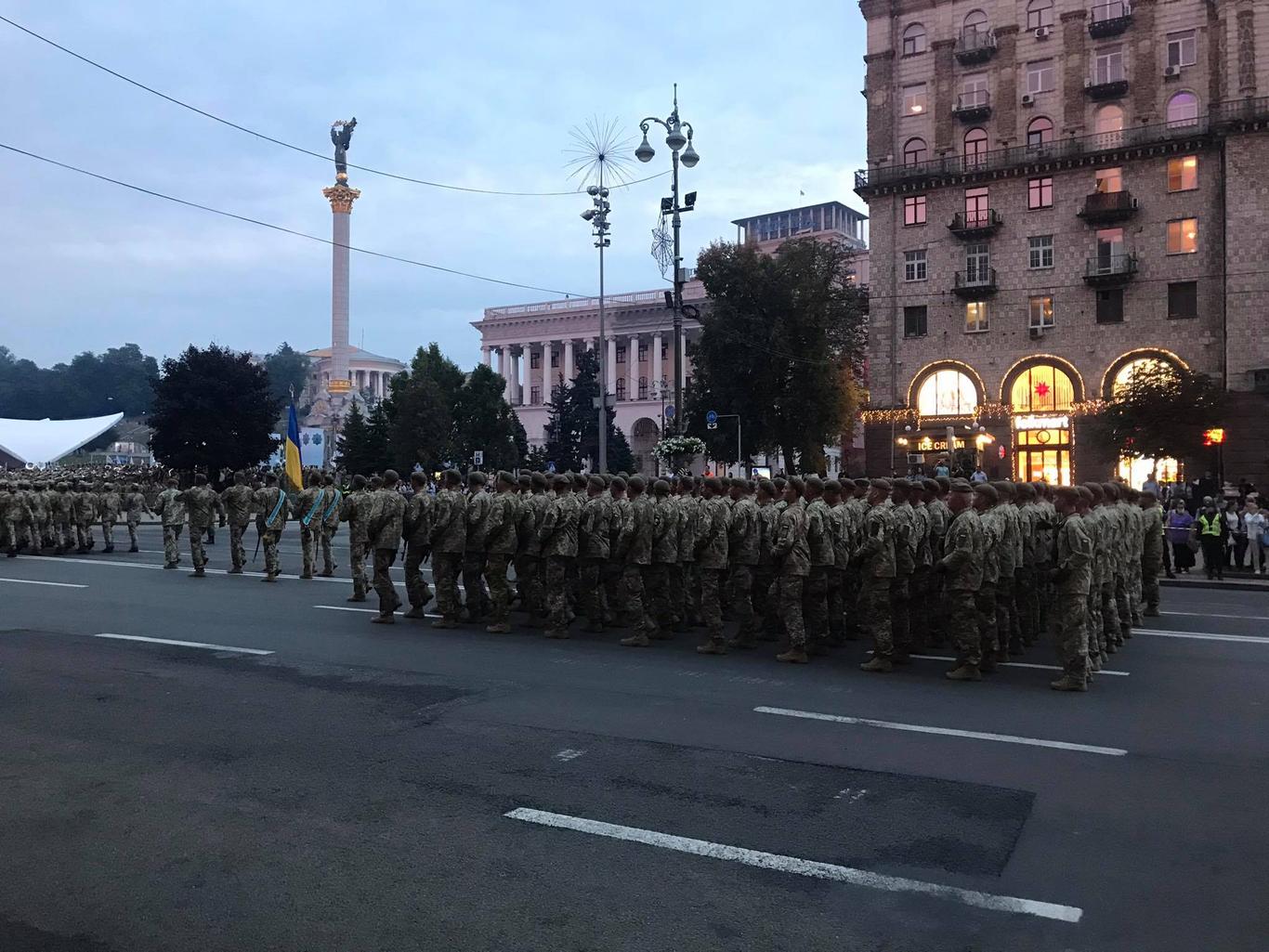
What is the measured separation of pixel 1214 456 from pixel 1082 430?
4.97 metres

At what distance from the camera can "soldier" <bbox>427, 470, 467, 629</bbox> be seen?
12.7 metres

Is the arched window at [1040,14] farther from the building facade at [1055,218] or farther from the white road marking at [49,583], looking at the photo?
the white road marking at [49,583]

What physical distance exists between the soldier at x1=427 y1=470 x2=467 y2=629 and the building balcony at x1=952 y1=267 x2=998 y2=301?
35.8m

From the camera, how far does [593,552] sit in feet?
39.8

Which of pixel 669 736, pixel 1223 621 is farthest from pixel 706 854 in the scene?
pixel 1223 621

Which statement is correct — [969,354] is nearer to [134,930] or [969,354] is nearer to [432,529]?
[432,529]

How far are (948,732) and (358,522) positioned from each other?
9333 millimetres

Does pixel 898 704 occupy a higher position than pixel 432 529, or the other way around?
pixel 432 529

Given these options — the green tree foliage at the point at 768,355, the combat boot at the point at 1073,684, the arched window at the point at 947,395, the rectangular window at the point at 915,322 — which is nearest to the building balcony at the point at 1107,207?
the rectangular window at the point at 915,322

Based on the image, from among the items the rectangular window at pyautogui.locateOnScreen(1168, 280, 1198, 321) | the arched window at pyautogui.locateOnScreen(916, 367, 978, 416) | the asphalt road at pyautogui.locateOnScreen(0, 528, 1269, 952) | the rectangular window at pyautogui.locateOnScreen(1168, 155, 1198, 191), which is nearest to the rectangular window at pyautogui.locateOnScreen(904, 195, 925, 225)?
the arched window at pyautogui.locateOnScreen(916, 367, 978, 416)

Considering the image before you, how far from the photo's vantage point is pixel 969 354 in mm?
44469

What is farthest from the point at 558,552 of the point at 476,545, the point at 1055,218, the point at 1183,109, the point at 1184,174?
the point at 1183,109

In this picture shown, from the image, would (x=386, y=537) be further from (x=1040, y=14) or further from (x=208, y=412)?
(x=1040, y=14)

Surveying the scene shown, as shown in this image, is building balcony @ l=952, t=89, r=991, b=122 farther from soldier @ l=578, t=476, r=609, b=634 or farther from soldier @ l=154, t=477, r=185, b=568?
soldier @ l=578, t=476, r=609, b=634
